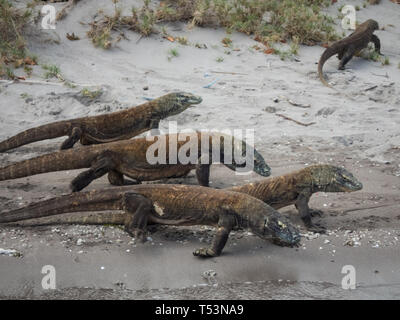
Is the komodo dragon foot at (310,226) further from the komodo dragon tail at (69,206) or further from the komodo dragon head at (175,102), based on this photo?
the komodo dragon head at (175,102)

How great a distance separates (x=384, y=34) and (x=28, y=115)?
295 inches

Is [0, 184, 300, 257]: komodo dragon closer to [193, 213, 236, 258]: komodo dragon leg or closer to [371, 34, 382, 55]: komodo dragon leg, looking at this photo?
[193, 213, 236, 258]: komodo dragon leg

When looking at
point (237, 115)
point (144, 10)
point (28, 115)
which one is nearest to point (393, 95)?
point (237, 115)

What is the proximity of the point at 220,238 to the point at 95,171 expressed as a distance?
2.01 metres

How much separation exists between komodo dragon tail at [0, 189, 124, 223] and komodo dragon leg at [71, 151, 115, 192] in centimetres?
89

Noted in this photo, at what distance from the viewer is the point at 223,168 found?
25.0 ft

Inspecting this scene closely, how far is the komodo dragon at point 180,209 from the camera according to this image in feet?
17.3

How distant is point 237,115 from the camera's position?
29.8ft

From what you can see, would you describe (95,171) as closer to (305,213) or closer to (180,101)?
(180,101)

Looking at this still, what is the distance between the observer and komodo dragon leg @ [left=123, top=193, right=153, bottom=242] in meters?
5.62

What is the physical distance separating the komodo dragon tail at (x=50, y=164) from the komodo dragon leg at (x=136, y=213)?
1329 millimetres

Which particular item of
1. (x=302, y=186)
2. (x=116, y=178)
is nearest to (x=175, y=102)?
(x=116, y=178)

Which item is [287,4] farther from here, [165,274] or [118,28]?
[165,274]

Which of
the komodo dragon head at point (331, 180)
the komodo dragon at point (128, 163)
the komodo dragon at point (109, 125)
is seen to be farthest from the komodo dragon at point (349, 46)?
the komodo dragon head at point (331, 180)
